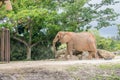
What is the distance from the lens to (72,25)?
1838 centimetres

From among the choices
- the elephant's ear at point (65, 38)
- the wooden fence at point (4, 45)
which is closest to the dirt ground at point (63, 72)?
the wooden fence at point (4, 45)

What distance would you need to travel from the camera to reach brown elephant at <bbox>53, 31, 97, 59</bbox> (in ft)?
54.4

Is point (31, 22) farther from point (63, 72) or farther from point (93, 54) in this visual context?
point (63, 72)

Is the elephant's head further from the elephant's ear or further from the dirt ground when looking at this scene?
the dirt ground

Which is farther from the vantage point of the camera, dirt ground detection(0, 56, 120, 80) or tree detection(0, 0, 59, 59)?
tree detection(0, 0, 59, 59)

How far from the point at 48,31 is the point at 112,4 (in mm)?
2919

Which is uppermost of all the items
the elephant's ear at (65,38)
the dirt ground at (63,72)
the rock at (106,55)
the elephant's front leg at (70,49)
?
the elephant's ear at (65,38)

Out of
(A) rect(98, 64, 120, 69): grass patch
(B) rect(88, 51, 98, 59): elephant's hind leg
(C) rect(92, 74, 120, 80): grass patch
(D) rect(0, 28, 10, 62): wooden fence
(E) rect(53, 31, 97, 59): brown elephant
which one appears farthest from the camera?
(B) rect(88, 51, 98, 59): elephant's hind leg

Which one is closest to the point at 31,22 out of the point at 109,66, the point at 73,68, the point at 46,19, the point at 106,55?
the point at 46,19

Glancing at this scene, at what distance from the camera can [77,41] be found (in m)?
16.9

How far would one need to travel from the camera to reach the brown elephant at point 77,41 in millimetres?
16578

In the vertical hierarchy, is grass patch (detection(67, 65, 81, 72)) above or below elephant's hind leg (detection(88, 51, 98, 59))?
below

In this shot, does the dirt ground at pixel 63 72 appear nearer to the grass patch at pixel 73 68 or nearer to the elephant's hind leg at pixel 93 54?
the grass patch at pixel 73 68

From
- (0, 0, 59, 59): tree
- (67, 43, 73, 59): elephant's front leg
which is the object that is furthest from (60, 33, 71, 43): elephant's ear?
(0, 0, 59, 59): tree
